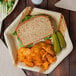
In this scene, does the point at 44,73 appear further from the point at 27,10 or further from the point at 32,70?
the point at 27,10

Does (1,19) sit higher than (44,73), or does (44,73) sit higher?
(1,19)

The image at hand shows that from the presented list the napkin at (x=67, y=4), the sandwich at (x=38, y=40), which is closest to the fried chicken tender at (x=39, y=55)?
the sandwich at (x=38, y=40)

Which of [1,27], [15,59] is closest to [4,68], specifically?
[15,59]

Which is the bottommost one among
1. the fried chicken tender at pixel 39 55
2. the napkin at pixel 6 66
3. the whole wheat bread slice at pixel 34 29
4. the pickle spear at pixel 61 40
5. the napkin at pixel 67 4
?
the napkin at pixel 6 66

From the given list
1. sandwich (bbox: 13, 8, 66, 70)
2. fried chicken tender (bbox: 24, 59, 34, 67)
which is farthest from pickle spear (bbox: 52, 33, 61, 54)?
fried chicken tender (bbox: 24, 59, 34, 67)

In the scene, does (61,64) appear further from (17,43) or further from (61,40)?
(17,43)

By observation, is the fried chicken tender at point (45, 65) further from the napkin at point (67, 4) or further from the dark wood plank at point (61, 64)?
the napkin at point (67, 4)
